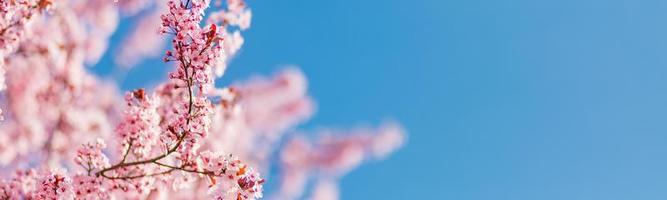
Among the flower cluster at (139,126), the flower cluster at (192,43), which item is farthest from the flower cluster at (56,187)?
the flower cluster at (192,43)

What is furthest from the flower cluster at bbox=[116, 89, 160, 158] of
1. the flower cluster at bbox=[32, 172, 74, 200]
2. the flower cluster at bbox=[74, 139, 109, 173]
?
the flower cluster at bbox=[32, 172, 74, 200]

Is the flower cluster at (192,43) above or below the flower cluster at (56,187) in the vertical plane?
above

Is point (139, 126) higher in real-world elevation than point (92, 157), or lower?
higher

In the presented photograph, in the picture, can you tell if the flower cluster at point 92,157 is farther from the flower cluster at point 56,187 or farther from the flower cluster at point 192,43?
the flower cluster at point 192,43

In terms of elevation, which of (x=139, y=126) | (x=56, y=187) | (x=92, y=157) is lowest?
(x=56, y=187)

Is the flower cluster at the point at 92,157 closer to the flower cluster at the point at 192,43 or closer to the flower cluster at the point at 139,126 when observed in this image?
the flower cluster at the point at 139,126

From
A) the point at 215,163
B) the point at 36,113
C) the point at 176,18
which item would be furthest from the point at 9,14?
the point at 36,113

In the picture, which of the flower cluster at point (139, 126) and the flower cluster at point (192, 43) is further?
the flower cluster at point (139, 126)

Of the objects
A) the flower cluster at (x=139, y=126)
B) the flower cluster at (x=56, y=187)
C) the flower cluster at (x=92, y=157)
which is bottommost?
the flower cluster at (x=56, y=187)

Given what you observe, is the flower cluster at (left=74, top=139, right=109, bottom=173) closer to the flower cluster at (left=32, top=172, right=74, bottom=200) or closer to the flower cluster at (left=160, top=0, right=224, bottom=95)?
the flower cluster at (left=32, top=172, right=74, bottom=200)

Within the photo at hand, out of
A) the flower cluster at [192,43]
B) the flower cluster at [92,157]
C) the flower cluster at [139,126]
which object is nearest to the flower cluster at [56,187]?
the flower cluster at [92,157]

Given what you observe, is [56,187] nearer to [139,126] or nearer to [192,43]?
[139,126]

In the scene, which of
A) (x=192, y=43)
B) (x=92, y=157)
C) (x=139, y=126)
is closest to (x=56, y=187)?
(x=92, y=157)

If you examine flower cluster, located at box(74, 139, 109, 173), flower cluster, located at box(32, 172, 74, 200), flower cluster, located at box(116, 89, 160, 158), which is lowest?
flower cluster, located at box(32, 172, 74, 200)
